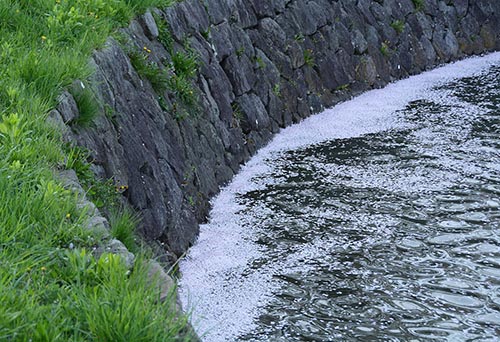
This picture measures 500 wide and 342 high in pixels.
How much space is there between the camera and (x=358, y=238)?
900 centimetres

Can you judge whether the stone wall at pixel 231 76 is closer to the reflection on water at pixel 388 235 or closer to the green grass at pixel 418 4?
the green grass at pixel 418 4

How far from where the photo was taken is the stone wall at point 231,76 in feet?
27.1

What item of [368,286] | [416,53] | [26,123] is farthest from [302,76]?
[26,123]

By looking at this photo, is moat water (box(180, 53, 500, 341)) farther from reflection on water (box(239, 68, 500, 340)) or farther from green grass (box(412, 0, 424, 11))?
green grass (box(412, 0, 424, 11))

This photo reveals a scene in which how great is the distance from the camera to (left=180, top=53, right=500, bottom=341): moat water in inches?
283

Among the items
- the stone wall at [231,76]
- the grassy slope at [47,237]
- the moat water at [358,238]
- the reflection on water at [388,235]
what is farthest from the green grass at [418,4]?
the grassy slope at [47,237]

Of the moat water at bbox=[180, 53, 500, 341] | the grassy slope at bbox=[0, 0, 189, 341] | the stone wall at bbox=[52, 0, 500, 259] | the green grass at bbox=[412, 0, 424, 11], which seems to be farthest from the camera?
the green grass at bbox=[412, 0, 424, 11]

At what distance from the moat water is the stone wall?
18.3 inches

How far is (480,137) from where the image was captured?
1286cm

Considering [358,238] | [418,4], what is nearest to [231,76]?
[358,238]

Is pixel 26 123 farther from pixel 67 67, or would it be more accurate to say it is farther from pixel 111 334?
pixel 111 334

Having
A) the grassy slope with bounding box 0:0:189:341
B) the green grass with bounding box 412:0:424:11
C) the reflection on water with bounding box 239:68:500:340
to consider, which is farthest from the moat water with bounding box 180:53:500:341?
the green grass with bounding box 412:0:424:11

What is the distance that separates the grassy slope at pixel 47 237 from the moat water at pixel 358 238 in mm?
943

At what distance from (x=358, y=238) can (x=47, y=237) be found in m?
4.72
